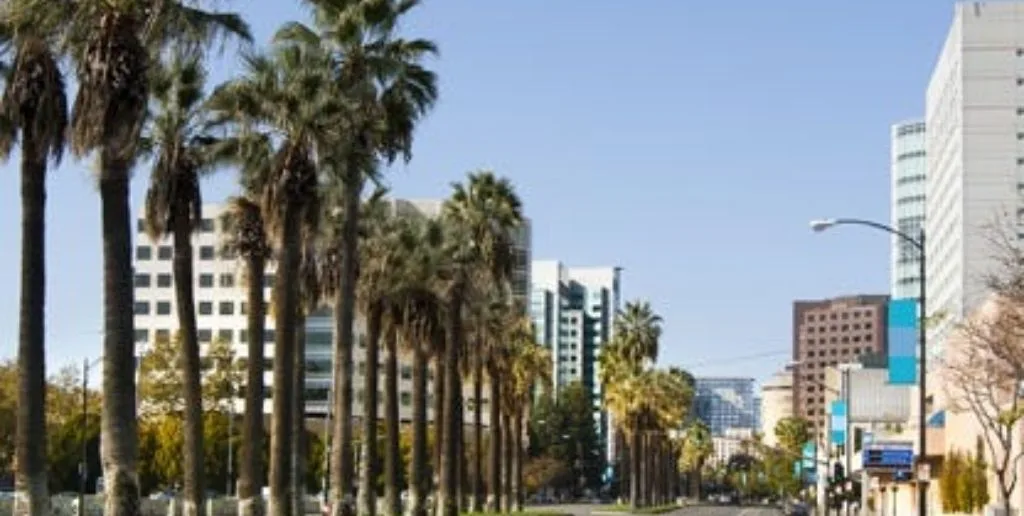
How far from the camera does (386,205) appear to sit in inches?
2837

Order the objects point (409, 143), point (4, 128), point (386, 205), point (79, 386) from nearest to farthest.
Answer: point (4, 128), point (409, 143), point (386, 205), point (79, 386)

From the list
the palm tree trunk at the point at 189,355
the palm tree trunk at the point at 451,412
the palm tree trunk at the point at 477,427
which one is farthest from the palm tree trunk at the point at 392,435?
the palm tree trunk at the point at 477,427

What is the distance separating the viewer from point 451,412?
75.1 meters

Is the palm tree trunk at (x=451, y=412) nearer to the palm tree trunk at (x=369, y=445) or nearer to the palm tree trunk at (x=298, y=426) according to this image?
the palm tree trunk at (x=369, y=445)

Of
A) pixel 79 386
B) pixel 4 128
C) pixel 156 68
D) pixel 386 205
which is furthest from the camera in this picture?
pixel 79 386

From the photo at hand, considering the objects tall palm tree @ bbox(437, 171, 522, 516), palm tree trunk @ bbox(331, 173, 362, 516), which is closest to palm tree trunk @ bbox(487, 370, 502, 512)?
tall palm tree @ bbox(437, 171, 522, 516)

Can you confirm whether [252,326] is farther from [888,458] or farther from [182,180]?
[888,458]

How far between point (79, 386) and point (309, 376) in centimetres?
6444

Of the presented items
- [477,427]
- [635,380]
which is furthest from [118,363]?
[635,380]

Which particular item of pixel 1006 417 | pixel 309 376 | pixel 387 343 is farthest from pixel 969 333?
pixel 309 376

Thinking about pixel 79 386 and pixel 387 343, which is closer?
pixel 387 343

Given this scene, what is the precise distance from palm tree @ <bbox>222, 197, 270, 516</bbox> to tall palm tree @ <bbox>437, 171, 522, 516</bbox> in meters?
18.3

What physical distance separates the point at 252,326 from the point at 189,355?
2.64 metres

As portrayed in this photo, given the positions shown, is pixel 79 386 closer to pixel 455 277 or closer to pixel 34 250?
pixel 455 277
